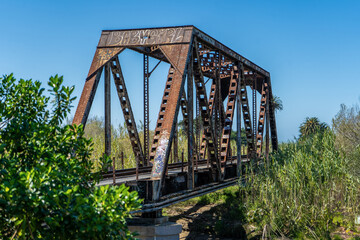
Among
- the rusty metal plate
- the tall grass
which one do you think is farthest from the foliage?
the rusty metal plate

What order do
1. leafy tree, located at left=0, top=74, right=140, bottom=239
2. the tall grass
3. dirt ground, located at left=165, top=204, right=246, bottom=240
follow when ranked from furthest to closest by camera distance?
dirt ground, located at left=165, top=204, right=246, bottom=240 → the tall grass → leafy tree, located at left=0, top=74, right=140, bottom=239

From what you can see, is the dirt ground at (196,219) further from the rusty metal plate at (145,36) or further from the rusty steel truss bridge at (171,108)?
the rusty metal plate at (145,36)

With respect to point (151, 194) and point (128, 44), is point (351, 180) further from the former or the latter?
point (128, 44)

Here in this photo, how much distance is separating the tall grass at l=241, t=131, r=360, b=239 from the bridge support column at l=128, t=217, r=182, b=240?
2913 mm

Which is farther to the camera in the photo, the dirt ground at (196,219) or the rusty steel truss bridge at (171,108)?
the dirt ground at (196,219)

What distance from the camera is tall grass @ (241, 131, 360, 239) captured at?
10430mm

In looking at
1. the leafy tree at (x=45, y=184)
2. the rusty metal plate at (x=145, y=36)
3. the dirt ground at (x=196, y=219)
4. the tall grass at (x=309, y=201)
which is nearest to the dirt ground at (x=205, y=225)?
the dirt ground at (x=196, y=219)

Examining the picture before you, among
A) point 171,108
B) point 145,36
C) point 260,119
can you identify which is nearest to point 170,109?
point 171,108

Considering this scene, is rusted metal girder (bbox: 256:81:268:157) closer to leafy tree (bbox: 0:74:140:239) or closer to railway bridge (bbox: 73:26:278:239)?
railway bridge (bbox: 73:26:278:239)

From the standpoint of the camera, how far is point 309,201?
10.9m

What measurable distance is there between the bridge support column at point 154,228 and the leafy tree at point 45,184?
406 centimetres

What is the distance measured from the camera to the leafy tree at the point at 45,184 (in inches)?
138

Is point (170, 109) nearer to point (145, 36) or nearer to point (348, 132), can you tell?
point (145, 36)

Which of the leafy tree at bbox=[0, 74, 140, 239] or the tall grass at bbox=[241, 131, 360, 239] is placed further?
the tall grass at bbox=[241, 131, 360, 239]
